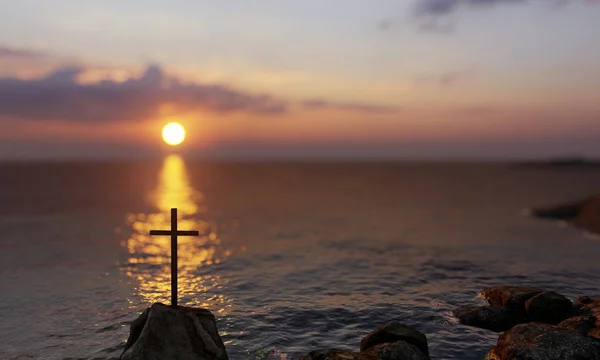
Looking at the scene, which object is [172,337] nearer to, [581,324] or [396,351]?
[396,351]

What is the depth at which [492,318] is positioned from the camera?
20.7 m

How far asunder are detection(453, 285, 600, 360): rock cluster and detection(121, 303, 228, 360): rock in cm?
981

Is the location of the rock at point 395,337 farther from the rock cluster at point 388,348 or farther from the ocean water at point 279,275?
the ocean water at point 279,275

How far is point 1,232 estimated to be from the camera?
184 feet

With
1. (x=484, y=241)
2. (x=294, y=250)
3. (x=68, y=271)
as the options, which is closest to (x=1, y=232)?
(x=68, y=271)

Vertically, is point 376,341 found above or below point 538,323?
below

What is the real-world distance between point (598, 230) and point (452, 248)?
23.9 meters

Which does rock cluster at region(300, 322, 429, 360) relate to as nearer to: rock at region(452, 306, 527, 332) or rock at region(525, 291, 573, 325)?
rock at region(452, 306, 527, 332)

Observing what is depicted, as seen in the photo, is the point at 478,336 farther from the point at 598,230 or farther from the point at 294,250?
the point at 598,230

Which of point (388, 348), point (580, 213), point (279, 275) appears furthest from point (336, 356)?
point (580, 213)

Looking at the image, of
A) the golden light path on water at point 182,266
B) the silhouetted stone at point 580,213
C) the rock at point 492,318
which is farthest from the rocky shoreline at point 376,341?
the silhouetted stone at point 580,213

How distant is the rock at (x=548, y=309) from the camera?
1995cm

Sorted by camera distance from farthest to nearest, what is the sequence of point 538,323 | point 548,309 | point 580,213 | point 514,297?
point 580,213 < point 514,297 < point 548,309 < point 538,323

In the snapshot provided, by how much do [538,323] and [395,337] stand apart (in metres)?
5.05
